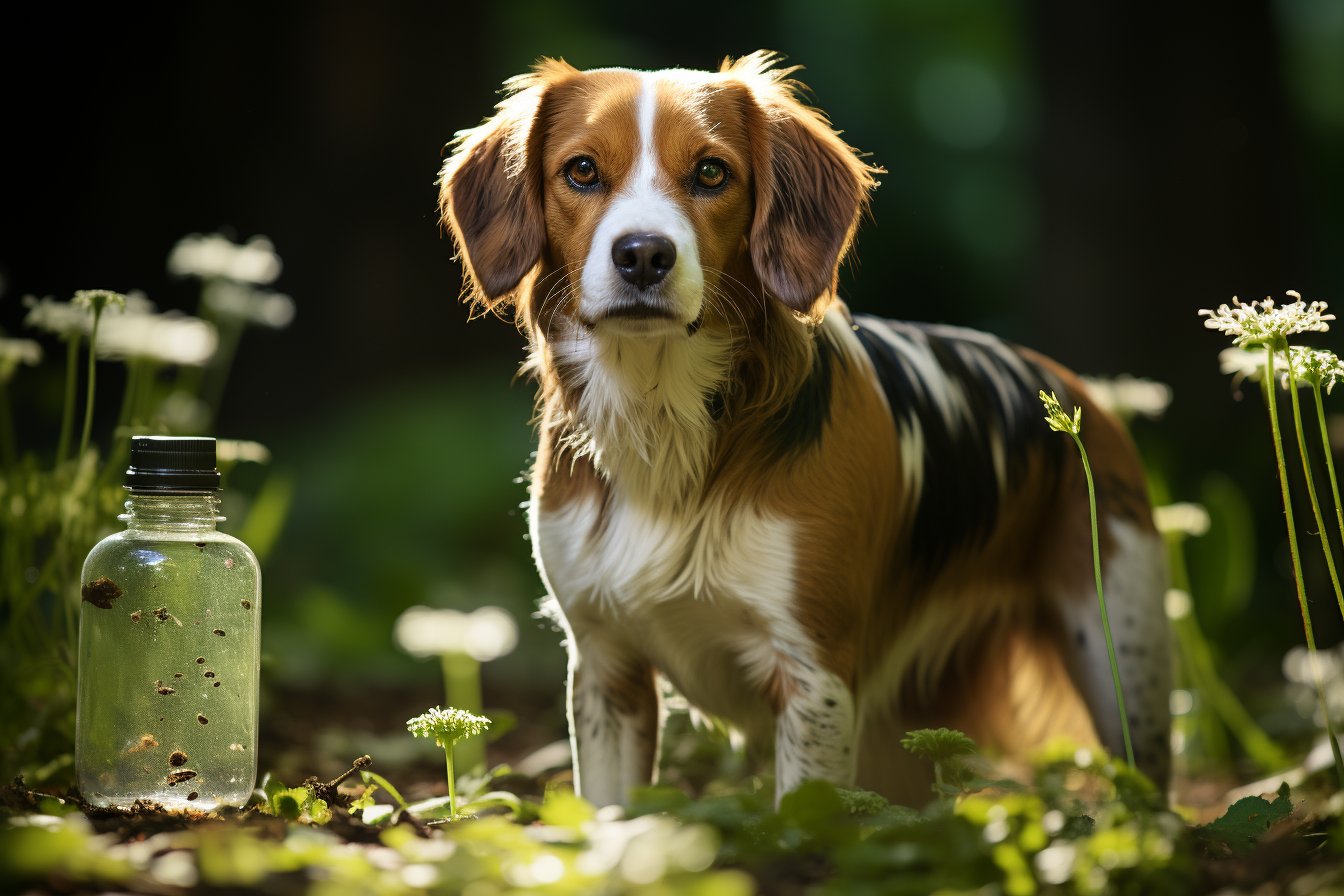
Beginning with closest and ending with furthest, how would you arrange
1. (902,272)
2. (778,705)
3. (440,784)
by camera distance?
(778,705), (440,784), (902,272)

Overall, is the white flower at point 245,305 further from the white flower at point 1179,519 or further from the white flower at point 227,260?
the white flower at point 1179,519

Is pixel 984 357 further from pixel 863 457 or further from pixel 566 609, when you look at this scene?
pixel 566 609

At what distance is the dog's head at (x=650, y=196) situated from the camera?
246 cm

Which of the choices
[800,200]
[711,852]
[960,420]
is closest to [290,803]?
[711,852]

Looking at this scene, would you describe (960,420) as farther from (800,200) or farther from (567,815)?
(567,815)

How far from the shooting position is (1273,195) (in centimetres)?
570

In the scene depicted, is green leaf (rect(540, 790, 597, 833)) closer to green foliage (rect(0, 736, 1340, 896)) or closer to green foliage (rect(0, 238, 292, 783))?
green foliage (rect(0, 736, 1340, 896))

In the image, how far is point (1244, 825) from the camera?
211 cm

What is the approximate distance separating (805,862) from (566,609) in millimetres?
1039

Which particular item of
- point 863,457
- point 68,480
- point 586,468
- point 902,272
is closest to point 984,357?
point 863,457

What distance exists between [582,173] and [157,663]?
3.79 feet

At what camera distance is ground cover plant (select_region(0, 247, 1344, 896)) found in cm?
165

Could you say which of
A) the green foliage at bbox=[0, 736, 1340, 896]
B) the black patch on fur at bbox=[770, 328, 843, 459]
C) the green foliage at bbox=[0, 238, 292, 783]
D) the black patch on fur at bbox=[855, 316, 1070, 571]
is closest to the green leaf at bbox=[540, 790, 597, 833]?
the green foliage at bbox=[0, 736, 1340, 896]

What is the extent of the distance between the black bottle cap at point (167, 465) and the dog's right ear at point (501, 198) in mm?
634
